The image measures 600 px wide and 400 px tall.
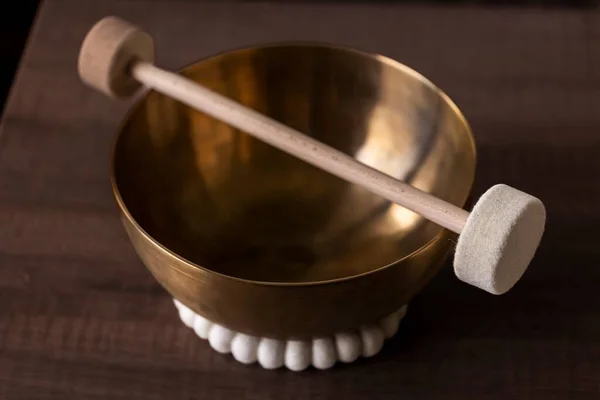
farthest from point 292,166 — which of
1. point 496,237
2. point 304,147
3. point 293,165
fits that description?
point 496,237

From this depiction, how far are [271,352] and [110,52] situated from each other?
244mm

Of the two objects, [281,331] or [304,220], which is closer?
[281,331]

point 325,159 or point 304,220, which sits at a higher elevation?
point 325,159

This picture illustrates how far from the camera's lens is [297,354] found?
568mm

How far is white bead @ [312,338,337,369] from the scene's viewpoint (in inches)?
22.4

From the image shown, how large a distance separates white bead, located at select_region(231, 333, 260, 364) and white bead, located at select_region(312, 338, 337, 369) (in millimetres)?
39

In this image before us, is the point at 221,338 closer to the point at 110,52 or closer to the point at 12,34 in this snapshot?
the point at 110,52

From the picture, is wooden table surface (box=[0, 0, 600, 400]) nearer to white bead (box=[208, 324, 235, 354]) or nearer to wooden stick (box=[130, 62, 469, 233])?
white bead (box=[208, 324, 235, 354])

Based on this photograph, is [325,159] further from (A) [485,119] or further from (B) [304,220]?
(A) [485,119]

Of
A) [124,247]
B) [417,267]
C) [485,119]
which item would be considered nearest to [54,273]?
[124,247]

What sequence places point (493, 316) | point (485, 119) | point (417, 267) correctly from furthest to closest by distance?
point (485, 119)
point (493, 316)
point (417, 267)

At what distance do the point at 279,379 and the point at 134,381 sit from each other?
10 cm

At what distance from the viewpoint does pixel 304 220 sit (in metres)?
0.69

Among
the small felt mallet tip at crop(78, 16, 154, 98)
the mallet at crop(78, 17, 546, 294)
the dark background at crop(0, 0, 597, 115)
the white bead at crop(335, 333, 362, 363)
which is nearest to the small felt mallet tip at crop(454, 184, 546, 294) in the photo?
the mallet at crop(78, 17, 546, 294)
